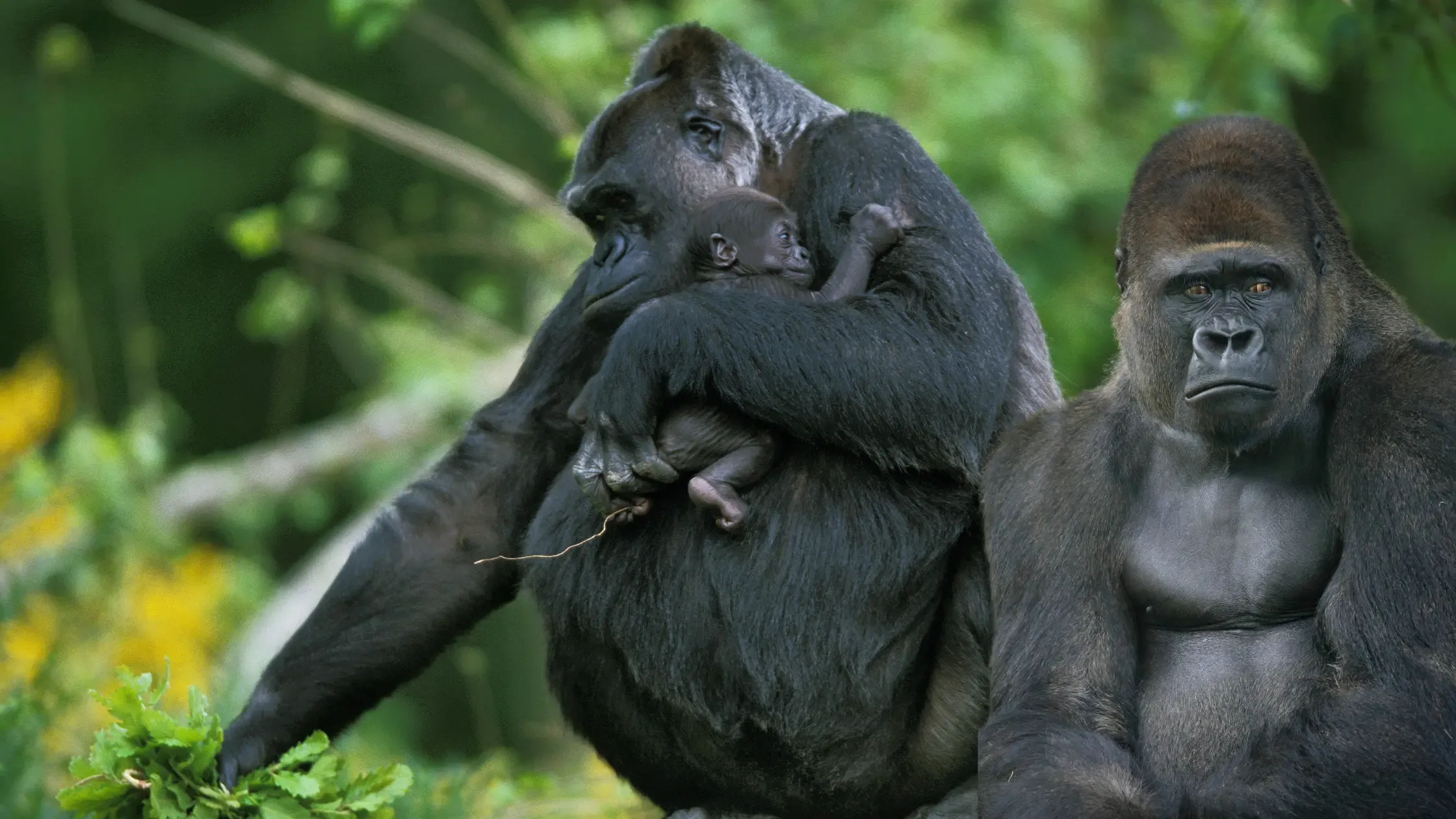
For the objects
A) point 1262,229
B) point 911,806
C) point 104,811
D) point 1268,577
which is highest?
point 1262,229

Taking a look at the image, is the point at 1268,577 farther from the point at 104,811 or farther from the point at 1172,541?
the point at 104,811

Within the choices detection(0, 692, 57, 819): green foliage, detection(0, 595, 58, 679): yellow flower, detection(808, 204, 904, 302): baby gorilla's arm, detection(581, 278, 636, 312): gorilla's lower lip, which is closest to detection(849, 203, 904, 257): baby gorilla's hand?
detection(808, 204, 904, 302): baby gorilla's arm

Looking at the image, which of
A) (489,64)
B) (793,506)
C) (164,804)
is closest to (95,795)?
(164,804)

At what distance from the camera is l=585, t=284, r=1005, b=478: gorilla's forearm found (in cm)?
340

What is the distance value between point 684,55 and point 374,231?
545cm

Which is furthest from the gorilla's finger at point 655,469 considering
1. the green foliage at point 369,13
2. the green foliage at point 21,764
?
the green foliage at point 369,13

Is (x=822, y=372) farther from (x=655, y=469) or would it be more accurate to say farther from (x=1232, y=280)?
(x=1232, y=280)

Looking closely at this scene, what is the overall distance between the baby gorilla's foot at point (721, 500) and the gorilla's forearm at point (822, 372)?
158 mm

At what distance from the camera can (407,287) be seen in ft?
25.1

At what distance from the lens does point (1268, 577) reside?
9.71 feet

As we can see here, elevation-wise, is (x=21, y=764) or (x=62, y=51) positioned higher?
(x=62, y=51)

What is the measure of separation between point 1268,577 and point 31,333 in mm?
8998

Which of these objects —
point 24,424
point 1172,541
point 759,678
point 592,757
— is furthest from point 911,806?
point 24,424

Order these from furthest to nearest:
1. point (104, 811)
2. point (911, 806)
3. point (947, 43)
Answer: point (947, 43), point (911, 806), point (104, 811)
